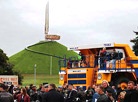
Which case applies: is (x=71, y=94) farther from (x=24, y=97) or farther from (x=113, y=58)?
(x=113, y=58)

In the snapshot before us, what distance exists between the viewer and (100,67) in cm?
2617

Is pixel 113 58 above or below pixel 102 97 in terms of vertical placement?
above

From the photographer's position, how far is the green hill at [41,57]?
106 m

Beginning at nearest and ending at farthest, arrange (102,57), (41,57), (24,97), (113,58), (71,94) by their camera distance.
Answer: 1. (24,97)
2. (71,94)
3. (113,58)
4. (102,57)
5. (41,57)

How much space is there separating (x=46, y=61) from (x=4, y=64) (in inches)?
2339

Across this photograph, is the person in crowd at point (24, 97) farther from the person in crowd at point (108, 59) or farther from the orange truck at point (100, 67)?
the person in crowd at point (108, 59)

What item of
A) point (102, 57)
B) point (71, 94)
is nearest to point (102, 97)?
point (71, 94)

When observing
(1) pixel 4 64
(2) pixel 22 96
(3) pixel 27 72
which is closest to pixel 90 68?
(2) pixel 22 96

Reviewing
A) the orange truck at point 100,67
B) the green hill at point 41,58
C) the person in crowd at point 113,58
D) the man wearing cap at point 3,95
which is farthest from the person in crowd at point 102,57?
the green hill at point 41,58

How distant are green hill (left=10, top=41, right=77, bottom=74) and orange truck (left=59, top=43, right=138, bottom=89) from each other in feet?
247

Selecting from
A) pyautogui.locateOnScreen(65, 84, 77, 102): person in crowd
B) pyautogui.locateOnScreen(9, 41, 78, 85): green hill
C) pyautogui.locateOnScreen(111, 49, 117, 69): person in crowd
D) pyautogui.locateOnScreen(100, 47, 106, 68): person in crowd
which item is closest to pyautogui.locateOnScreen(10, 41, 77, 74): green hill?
pyautogui.locateOnScreen(9, 41, 78, 85): green hill

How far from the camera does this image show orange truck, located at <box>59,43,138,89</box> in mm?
25656

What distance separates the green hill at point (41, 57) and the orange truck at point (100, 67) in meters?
75.2

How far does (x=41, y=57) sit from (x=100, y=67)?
8900 centimetres
